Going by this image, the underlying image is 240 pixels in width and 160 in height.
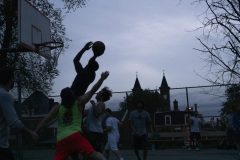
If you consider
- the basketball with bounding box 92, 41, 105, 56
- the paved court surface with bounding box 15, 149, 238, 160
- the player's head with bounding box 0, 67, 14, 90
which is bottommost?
the paved court surface with bounding box 15, 149, 238, 160

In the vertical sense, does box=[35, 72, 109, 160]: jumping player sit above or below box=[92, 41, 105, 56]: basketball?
below

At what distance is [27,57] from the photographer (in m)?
27.7

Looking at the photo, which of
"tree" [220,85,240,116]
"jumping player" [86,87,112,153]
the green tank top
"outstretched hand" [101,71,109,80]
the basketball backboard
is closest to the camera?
the green tank top

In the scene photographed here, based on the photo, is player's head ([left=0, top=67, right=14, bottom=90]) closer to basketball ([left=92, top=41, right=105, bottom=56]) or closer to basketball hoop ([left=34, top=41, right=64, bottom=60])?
basketball ([left=92, top=41, right=105, bottom=56])

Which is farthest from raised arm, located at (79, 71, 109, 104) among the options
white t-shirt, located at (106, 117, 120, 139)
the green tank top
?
white t-shirt, located at (106, 117, 120, 139)

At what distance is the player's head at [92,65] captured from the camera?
804 cm

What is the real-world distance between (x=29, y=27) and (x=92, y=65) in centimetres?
501

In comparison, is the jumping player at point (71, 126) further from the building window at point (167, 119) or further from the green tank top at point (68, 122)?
the building window at point (167, 119)

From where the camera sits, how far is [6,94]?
648cm

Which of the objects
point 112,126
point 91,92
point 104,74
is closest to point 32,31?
point 112,126

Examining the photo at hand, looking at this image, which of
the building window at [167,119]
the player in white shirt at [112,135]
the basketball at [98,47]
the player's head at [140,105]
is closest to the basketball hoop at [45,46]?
the player's head at [140,105]

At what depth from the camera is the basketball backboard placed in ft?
40.3

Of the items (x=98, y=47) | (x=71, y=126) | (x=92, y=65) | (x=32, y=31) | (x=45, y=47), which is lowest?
(x=71, y=126)

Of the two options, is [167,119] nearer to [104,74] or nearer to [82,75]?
[82,75]
